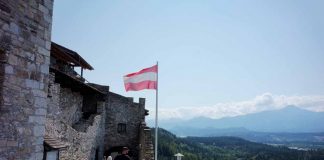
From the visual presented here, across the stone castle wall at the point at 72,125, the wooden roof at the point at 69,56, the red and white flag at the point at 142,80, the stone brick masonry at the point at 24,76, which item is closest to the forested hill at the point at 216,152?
the wooden roof at the point at 69,56

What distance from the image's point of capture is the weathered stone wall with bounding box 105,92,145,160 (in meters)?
23.6

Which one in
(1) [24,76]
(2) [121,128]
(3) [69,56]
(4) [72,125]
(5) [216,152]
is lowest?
(5) [216,152]

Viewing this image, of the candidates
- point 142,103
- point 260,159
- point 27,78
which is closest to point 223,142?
point 260,159

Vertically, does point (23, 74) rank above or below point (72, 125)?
above

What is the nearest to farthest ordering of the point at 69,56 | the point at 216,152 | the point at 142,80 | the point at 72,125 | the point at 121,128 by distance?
the point at 142,80 → the point at 72,125 → the point at 69,56 → the point at 121,128 → the point at 216,152

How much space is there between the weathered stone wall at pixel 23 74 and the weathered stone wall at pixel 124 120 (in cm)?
1599

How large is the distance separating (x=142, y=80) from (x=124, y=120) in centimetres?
1015

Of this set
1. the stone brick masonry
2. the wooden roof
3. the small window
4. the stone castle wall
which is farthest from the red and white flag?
the small window

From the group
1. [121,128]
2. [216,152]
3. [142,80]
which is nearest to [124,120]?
[121,128]

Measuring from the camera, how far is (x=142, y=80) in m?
14.8

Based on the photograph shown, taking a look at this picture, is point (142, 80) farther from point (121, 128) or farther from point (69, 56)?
point (121, 128)

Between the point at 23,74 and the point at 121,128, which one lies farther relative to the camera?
the point at 121,128

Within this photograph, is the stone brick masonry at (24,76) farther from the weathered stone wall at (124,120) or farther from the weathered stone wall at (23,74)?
the weathered stone wall at (124,120)

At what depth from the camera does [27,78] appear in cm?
706
